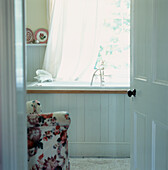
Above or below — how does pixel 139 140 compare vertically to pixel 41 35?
below

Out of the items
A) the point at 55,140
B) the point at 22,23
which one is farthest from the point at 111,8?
the point at 22,23

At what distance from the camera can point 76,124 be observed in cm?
364

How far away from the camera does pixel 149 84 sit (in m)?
1.94

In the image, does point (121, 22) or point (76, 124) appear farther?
point (121, 22)

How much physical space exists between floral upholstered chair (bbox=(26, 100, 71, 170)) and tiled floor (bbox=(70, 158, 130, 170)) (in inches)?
38.9

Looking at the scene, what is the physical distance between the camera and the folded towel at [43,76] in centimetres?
455

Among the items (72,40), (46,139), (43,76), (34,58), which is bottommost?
(46,139)

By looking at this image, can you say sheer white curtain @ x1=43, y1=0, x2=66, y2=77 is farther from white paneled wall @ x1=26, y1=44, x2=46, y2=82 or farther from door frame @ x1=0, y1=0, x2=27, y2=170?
door frame @ x1=0, y1=0, x2=27, y2=170

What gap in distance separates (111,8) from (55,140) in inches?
128

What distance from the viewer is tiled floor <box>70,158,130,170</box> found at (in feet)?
10.5

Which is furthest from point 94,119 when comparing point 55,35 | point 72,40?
point 55,35

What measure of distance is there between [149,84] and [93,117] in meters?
1.79

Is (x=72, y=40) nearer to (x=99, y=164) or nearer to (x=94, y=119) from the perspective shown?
(x=94, y=119)

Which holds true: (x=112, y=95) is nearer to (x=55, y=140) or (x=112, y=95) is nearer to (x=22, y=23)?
(x=55, y=140)
